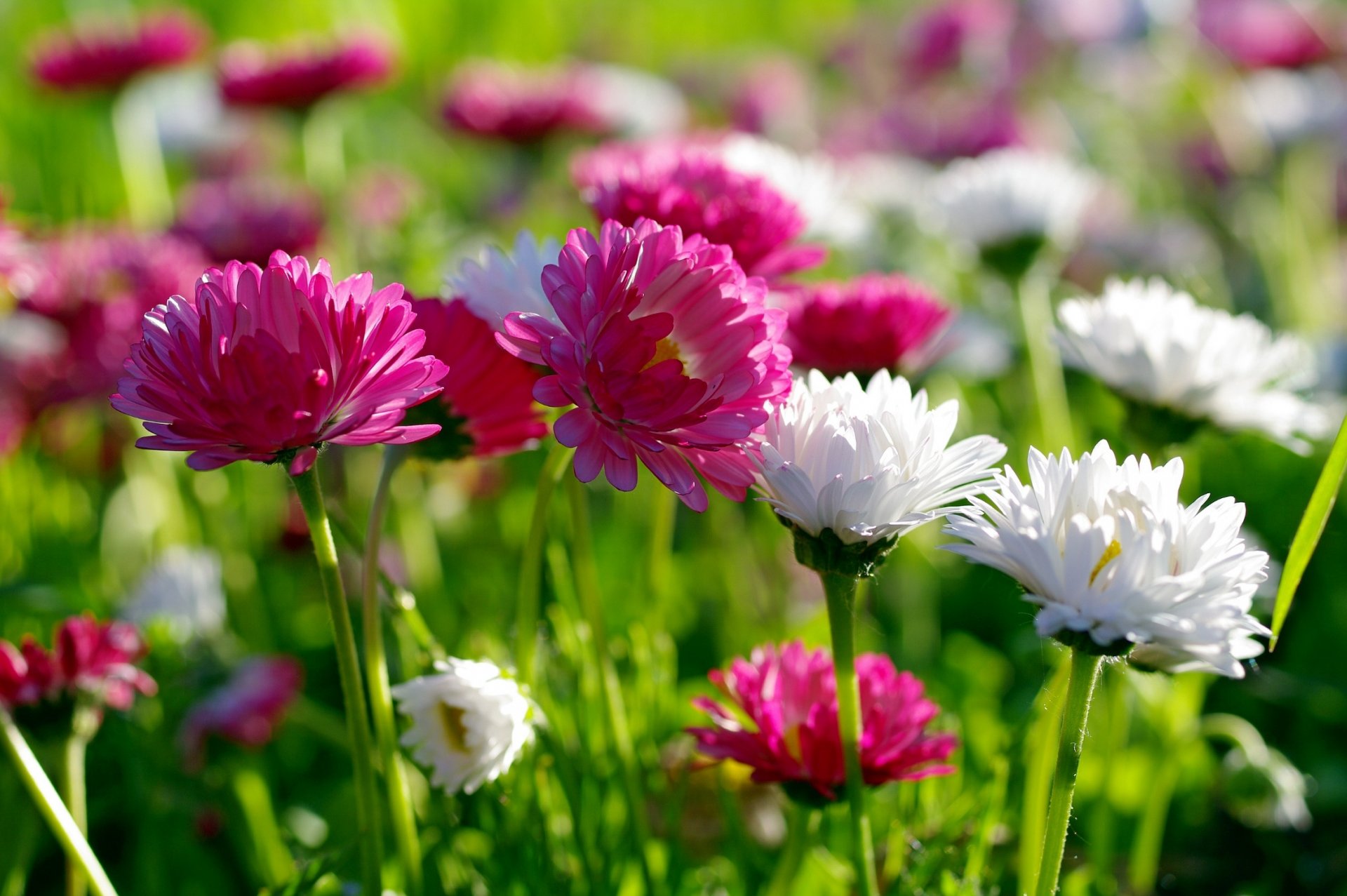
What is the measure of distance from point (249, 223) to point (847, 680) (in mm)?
964

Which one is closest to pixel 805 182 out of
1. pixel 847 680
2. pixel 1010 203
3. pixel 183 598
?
pixel 1010 203

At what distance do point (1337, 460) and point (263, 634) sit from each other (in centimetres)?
90

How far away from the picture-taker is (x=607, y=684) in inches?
23.7

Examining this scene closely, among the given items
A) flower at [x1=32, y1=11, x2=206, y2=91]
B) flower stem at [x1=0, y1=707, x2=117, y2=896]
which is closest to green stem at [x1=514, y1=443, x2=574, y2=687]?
flower stem at [x1=0, y1=707, x2=117, y2=896]

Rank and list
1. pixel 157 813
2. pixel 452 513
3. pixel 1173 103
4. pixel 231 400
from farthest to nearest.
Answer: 1. pixel 1173 103
2. pixel 452 513
3. pixel 157 813
4. pixel 231 400

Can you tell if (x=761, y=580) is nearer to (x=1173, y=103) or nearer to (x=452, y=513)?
(x=452, y=513)

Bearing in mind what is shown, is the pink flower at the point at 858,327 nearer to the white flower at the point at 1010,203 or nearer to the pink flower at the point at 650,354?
the pink flower at the point at 650,354

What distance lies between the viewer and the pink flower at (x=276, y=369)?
0.41 meters

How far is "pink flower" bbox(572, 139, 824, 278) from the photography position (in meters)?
0.55

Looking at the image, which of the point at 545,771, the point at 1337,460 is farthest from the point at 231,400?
the point at 1337,460

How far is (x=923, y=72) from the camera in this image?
78.4 inches

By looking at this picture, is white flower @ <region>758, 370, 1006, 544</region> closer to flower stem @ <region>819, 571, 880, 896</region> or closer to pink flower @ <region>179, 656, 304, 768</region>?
flower stem @ <region>819, 571, 880, 896</region>

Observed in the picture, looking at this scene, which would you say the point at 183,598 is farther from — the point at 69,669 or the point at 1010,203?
the point at 1010,203

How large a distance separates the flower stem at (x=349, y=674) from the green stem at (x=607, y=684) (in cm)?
13
